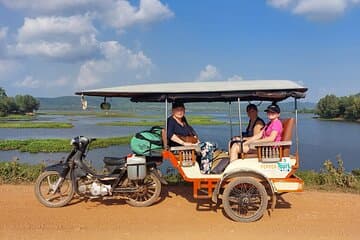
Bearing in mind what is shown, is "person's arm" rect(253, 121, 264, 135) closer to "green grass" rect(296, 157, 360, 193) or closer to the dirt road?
the dirt road

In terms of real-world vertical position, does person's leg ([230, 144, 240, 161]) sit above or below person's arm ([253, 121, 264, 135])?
below

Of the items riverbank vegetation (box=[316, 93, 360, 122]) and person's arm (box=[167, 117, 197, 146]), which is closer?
person's arm (box=[167, 117, 197, 146])

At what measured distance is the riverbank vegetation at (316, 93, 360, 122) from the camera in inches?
2462

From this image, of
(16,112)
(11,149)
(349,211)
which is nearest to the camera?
(349,211)

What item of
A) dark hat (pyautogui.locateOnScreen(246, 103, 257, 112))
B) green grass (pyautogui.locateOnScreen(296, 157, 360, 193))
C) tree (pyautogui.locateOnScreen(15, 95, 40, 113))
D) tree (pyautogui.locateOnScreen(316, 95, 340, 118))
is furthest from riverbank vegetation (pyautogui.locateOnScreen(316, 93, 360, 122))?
tree (pyautogui.locateOnScreen(15, 95, 40, 113))

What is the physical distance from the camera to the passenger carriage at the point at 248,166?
5.20m

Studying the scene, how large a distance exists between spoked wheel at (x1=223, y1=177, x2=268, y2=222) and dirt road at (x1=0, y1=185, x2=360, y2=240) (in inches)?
5.3

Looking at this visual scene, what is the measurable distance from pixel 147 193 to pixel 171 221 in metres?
0.89

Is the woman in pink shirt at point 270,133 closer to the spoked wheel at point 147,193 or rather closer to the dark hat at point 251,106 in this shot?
the dark hat at point 251,106

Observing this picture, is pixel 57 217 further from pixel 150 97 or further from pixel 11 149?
pixel 11 149

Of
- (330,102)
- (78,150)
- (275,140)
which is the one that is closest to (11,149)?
(78,150)

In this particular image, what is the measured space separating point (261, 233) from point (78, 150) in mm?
2863

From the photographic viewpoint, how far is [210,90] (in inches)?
206

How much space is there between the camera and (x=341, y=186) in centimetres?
731
